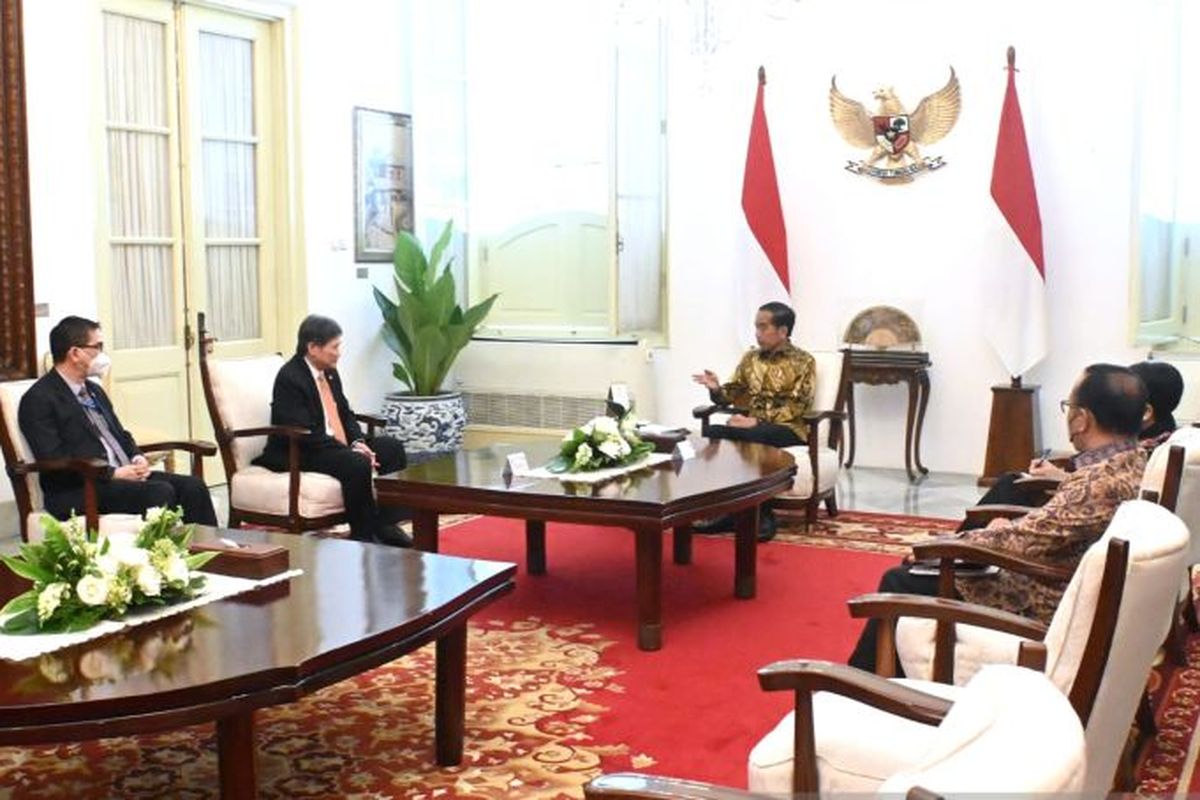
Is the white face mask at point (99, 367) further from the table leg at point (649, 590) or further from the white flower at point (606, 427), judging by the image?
the table leg at point (649, 590)

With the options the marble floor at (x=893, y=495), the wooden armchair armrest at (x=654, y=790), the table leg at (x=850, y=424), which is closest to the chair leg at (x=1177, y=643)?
the marble floor at (x=893, y=495)

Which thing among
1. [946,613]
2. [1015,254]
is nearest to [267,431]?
[946,613]

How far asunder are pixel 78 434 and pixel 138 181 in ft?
8.32

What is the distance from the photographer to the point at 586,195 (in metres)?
9.06

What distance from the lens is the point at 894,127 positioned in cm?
803

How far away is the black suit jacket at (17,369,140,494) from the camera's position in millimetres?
4891

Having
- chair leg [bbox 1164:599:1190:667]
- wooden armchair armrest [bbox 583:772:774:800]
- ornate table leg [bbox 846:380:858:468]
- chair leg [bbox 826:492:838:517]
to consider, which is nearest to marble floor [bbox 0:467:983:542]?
ornate table leg [bbox 846:380:858:468]

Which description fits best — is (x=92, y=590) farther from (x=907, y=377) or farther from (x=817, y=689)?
(x=907, y=377)

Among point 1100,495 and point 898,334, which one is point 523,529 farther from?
point 1100,495

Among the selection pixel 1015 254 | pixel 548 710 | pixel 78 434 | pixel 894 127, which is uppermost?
pixel 894 127

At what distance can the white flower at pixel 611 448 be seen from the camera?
16.9 feet

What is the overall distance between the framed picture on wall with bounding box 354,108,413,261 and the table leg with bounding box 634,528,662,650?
4.57 meters

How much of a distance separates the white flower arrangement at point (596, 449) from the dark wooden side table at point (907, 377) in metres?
2.88

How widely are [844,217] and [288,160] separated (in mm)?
3380
